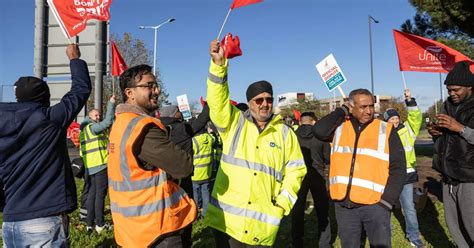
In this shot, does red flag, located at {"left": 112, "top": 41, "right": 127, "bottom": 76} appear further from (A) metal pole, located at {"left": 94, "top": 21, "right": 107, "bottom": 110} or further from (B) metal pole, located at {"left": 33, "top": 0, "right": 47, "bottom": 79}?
(B) metal pole, located at {"left": 33, "top": 0, "right": 47, "bottom": 79}

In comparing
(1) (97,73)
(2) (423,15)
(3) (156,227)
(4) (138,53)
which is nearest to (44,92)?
(3) (156,227)

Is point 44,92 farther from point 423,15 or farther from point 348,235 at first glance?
point 423,15

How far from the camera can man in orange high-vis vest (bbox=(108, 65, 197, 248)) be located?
2.72 metres

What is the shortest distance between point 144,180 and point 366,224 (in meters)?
2.59

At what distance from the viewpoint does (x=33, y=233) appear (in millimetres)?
3119

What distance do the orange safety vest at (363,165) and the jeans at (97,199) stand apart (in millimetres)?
4475

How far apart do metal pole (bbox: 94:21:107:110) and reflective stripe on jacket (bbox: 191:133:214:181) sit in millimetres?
2265

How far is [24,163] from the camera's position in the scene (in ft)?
10.4

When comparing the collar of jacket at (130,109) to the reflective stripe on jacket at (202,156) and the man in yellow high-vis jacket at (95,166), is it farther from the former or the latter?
the reflective stripe on jacket at (202,156)

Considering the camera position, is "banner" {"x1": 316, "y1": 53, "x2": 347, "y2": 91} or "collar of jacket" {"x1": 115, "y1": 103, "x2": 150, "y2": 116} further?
"banner" {"x1": 316, "y1": 53, "x2": 347, "y2": 91}

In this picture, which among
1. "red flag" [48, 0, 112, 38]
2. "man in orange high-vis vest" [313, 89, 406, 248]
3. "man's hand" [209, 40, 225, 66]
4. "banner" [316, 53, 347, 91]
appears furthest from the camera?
"banner" [316, 53, 347, 91]

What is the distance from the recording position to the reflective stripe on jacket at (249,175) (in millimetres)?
3443

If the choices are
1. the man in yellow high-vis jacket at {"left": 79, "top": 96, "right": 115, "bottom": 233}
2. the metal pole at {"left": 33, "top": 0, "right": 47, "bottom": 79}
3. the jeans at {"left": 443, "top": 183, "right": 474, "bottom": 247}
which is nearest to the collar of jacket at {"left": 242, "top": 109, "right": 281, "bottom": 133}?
the jeans at {"left": 443, "top": 183, "right": 474, "bottom": 247}

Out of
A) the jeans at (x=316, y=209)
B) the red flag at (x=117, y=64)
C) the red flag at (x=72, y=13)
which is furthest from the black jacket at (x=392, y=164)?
the red flag at (x=117, y=64)
